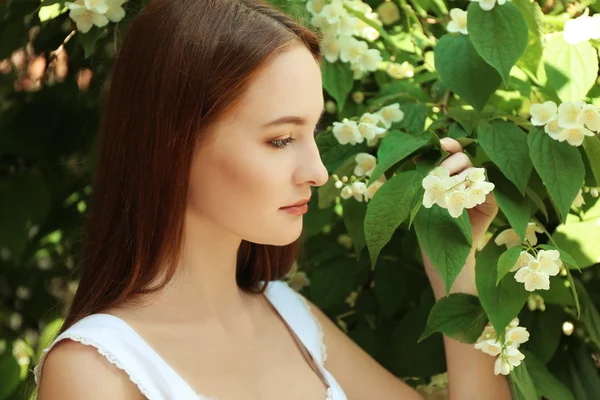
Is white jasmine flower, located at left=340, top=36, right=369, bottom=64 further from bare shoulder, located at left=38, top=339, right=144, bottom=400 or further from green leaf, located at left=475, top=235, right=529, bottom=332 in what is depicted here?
Result: bare shoulder, located at left=38, top=339, right=144, bottom=400

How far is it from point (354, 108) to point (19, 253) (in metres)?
0.80

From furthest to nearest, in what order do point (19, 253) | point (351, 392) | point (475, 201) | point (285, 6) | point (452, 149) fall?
1. point (19, 253)
2. point (351, 392)
3. point (285, 6)
4. point (452, 149)
5. point (475, 201)

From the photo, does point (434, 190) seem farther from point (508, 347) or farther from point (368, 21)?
point (368, 21)

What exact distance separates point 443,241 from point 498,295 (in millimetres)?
131

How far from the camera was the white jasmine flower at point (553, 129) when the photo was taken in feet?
4.21

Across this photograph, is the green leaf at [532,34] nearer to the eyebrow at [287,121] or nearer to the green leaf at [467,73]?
the green leaf at [467,73]

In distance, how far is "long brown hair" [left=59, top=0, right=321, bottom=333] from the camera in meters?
1.22

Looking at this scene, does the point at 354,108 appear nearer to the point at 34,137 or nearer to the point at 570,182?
the point at 570,182

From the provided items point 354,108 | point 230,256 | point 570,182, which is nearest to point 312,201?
point 354,108

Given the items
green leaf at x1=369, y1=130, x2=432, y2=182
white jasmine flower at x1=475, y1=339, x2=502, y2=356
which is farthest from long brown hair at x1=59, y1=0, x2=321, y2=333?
white jasmine flower at x1=475, y1=339, x2=502, y2=356

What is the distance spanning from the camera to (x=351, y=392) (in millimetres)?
1587

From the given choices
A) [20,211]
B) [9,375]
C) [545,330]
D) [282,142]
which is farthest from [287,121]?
[9,375]

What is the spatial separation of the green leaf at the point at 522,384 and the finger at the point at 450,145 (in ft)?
1.23

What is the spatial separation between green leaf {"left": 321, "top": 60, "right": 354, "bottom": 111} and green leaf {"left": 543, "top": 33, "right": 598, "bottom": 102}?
0.39 metres
